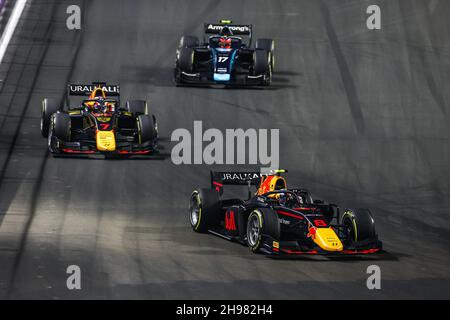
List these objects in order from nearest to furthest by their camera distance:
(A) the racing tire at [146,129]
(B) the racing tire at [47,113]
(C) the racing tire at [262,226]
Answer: (C) the racing tire at [262,226]
(A) the racing tire at [146,129]
(B) the racing tire at [47,113]

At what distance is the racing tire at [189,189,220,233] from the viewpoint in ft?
83.9

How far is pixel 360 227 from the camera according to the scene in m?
23.7

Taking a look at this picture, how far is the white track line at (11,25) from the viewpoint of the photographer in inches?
1666

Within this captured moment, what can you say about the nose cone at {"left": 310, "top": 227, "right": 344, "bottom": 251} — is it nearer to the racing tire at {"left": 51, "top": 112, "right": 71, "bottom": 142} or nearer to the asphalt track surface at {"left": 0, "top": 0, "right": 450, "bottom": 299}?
the asphalt track surface at {"left": 0, "top": 0, "right": 450, "bottom": 299}

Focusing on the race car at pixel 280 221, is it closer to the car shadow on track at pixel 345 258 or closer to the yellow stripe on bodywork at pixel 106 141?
the car shadow on track at pixel 345 258

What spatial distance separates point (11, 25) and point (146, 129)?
15.1 metres

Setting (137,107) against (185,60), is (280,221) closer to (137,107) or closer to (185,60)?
(137,107)

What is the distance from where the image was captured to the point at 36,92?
1478 inches

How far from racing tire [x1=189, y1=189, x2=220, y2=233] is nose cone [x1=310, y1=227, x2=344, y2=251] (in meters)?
3.04

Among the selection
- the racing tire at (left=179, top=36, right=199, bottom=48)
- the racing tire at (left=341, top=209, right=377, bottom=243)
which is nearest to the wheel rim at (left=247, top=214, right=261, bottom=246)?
the racing tire at (left=341, top=209, right=377, bottom=243)

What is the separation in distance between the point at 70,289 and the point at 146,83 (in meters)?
19.1

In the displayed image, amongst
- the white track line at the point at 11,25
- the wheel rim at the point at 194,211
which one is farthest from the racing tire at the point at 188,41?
the wheel rim at the point at 194,211

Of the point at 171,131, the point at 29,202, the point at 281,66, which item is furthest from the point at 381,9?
the point at 29,202

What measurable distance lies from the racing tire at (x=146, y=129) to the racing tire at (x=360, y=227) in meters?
9.15
